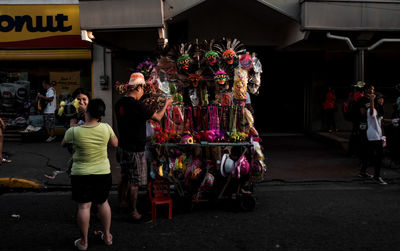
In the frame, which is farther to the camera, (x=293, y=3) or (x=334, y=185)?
(x=293, y=3)

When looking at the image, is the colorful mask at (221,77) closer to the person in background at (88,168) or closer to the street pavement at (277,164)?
the person in background at (88,168)

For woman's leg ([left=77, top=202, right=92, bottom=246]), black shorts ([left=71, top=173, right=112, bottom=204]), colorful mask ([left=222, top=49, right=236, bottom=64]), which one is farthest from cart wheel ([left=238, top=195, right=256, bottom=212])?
woman's leg ([left=77, top=202, right=92, bottom=246])

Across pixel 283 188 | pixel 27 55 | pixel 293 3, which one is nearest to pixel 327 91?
pixel 293 3

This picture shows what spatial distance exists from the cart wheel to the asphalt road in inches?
3.4

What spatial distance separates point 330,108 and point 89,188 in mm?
10432

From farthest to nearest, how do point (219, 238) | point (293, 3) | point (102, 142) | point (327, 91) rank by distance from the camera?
point (327, 91) → point (293, 3) → point (219, 238) → point (102, 142)

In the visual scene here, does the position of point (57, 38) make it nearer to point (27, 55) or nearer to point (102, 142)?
point (27, 55)

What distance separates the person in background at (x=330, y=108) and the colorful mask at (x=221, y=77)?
26.6 ft

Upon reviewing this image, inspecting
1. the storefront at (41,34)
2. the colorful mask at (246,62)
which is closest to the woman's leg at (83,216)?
the colorful mask at (246,62)

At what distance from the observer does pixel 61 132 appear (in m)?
12.2

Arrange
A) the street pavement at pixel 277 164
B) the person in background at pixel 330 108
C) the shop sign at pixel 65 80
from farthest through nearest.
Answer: the person in background at pixel 330 108 → the shop sign at pixel 65 80 → the street pavement at pixel 277 164

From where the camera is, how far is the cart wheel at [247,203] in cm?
560

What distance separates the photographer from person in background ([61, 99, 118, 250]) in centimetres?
415

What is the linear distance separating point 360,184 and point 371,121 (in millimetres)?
1224
